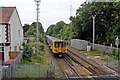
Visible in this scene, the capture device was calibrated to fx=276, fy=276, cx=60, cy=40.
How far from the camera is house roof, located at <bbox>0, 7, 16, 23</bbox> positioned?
2147 cm

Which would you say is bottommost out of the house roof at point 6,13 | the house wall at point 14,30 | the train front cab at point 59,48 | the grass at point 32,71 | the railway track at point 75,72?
the railway track at point 75,72

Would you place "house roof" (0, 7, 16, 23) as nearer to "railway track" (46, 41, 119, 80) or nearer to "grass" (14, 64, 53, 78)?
"railway track" (46, 41, 119, 80)

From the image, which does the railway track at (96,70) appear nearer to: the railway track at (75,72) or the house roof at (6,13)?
the railway track at (75,72)

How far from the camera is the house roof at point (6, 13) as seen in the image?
2147 centimetres

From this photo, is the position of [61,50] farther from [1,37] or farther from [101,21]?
[101,21]

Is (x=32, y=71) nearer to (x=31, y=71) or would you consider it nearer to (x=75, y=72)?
(x=31, y=71)

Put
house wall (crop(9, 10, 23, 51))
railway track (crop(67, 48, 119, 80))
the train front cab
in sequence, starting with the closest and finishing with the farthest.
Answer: railway track (crop(67, 48, 119, 80))
house wall (crop(9, 10, 23, 51))
the train front cab

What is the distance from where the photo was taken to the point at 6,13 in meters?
22.9

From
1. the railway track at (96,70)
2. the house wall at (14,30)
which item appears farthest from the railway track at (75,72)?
the house wall at (14,30)

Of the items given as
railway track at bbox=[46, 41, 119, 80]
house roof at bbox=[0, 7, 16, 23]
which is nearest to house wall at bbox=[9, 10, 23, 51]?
house roof at bbox=[0, 7, 16, 23]

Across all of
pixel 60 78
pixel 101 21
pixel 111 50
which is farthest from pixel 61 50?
pixel 101 21

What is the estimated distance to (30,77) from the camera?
14492 millimetres

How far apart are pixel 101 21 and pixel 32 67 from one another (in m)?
28.3

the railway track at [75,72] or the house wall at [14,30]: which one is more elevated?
the house wall at [14,30]
